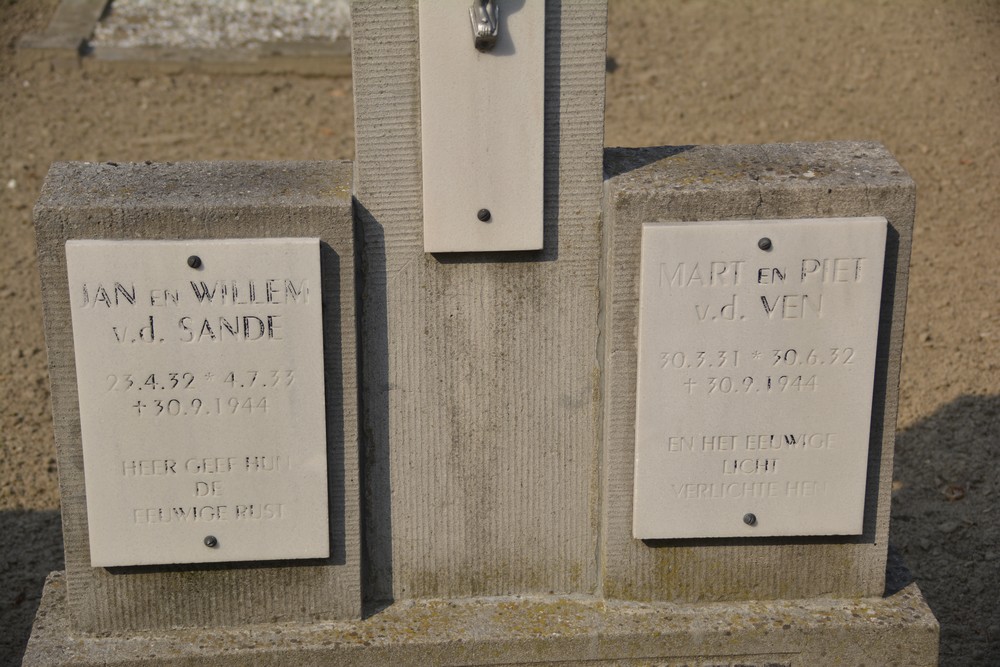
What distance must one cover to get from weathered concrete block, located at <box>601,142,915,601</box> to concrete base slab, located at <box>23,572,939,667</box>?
85 mm

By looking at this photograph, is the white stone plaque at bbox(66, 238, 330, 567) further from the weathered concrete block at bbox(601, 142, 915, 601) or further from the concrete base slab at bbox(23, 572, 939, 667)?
the weathered concrete block at bbox(601, 142, 915, 601)

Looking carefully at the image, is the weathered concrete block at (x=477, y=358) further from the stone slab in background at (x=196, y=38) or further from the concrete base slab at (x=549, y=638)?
the stone slab in background at (x=196, y=38)

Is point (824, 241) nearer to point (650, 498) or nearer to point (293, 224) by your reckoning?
point (650, 498)

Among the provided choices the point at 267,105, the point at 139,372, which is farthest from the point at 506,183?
the point at 267,105

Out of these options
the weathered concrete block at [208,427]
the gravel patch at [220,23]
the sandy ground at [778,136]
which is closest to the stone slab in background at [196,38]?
the gravel patch at [220,23]

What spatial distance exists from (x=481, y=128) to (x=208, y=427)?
3.90 ft

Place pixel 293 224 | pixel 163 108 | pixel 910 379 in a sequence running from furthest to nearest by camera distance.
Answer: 1. pixel 163 108
2. pixel 910 379
3. pixel 293 224

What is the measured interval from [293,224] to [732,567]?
1.74 meters

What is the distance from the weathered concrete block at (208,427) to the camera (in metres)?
3.95

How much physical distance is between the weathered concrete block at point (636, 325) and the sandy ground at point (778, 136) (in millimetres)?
1253

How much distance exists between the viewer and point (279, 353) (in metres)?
4.03

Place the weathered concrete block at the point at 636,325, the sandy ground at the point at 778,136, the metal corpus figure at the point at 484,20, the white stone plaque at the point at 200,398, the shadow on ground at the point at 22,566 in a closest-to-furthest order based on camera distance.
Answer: the metal corpus figure at the point at 484,20 < the white stone plaque at the point at 200,398 < the weathered concrete block at the point at 636,325 < the shadow on ground at the point at 22,566 < the sandy ground at the point at 778,136

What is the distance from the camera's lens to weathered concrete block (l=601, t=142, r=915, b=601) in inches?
159

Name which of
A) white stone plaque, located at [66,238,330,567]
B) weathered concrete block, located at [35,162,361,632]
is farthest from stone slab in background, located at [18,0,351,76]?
white stone plaque, located at [66,238,330,567]
